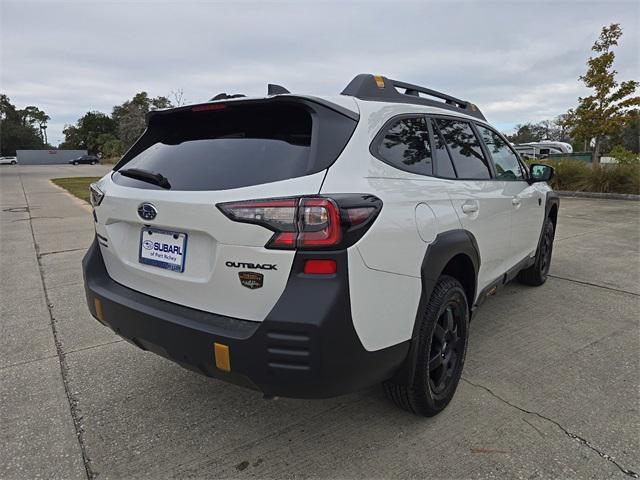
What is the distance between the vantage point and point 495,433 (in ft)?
7.65

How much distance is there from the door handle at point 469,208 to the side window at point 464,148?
0.68ft

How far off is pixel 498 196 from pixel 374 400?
5.57 feet

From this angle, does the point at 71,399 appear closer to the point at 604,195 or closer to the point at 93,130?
the point at 604,195

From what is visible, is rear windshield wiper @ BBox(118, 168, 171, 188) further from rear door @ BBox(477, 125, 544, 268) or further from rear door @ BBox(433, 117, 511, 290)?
rear door @ BBox(477, 125, 544, 268)

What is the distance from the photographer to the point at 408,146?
241 cm

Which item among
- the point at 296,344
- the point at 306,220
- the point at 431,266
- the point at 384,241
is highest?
the point at 306,220

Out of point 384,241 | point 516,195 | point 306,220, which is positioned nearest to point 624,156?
point 516,195

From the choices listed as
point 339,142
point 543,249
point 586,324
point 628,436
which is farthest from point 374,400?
point 543,249

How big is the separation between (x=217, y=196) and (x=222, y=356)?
672 millimetres

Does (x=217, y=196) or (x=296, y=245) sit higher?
(x=217, y=196)

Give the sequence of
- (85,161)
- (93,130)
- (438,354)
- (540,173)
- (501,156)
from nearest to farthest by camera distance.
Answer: (438,354) < (501,156) < (540,173) < (85,161) < (93,130)

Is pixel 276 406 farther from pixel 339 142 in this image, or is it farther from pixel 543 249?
pixel 543 249

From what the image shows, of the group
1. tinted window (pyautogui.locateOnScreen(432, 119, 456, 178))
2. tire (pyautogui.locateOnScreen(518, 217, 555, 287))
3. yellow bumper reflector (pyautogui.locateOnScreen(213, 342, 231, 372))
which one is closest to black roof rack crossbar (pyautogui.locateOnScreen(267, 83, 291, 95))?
tinted window (pyautogui.locateOnScreen(432, 119, 456, 178))

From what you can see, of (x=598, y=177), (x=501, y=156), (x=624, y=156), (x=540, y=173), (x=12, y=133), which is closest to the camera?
(x=501, y=156)
